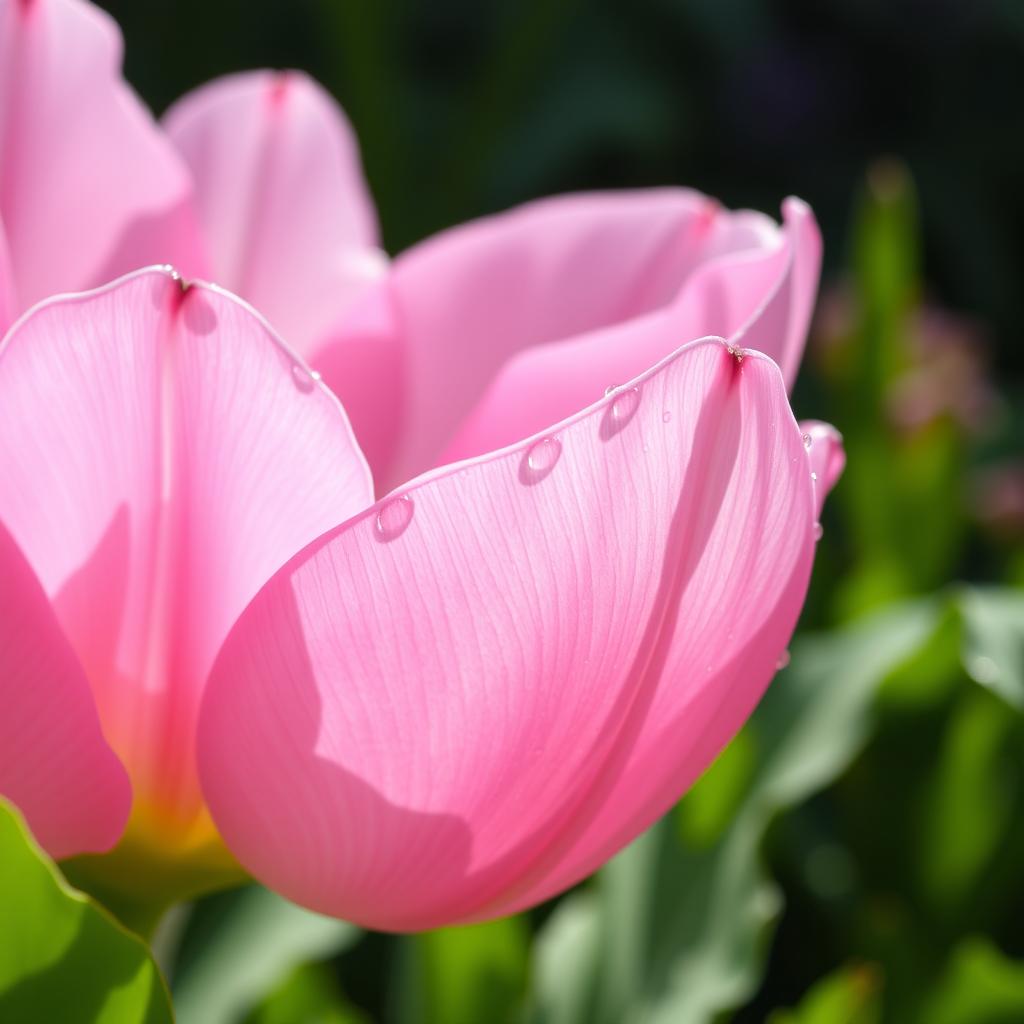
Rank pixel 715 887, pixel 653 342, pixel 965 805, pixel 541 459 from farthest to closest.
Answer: pixel 965 805, pixel 715 887, pixel 653 342, pixel 541 459

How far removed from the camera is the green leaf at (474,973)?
502 mm

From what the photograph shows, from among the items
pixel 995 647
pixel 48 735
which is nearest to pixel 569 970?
pixel 995 647

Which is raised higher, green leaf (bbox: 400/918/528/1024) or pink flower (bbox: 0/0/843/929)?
pink flower (bbox: 0/0/843/929)

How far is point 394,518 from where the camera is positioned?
251 mm

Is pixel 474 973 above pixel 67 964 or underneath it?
underneath

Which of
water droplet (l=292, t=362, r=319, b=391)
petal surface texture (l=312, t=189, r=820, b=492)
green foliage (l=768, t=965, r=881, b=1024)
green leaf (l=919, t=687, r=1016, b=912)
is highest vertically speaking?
water droplet (l=292, t=362, r=319, b=391)

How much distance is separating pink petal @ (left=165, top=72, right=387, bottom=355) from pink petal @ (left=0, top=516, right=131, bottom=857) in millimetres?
206

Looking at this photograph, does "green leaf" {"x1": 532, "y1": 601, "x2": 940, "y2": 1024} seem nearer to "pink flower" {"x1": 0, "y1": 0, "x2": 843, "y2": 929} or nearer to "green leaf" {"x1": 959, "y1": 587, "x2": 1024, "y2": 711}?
"green leaf" {"x1": 959, "y1": 587, "x2": 1024, "y2": 711}

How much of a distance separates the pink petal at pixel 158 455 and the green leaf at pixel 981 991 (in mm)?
303

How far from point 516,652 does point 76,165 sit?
231mm

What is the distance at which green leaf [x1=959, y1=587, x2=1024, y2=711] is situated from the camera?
0.51 m

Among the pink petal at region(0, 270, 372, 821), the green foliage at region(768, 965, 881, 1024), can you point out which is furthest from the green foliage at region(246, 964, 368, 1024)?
the pink petal at region(0, 270, 372, 821)

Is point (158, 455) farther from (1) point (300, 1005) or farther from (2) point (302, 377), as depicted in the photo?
(1) point (300, 1005)

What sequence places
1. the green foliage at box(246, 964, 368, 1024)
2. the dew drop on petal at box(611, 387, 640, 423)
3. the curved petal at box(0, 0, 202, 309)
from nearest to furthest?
1. the dew drop on petal at box(611, 387, 640, 423)
2. the curved petal at box(0, 0, 202, 309)
3. the green foliage at box(246, 964, 368, 1024)
